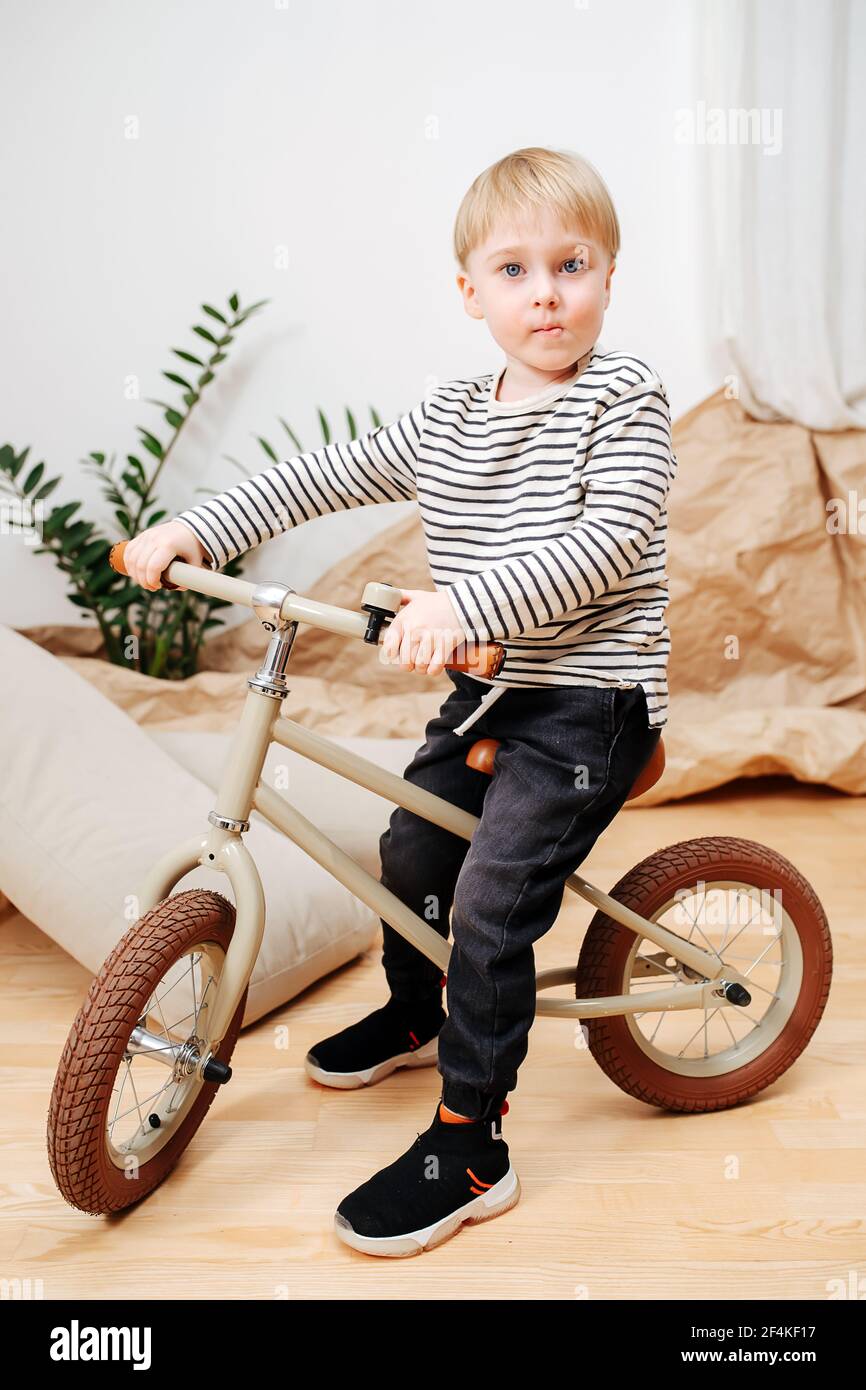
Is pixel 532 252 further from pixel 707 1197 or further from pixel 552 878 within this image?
pixel 707 1197

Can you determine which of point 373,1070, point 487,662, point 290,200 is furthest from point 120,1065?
point 290,200

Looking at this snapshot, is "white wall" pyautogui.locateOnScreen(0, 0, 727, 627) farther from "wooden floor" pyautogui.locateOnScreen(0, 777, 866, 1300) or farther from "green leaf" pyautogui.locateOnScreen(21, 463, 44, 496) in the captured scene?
"wooden floor" pyautogui.locateOnScreen(0, 777, 866, 1300)

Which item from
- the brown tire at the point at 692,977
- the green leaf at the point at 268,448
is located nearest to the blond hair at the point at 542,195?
the brown tire at the point at 692,977

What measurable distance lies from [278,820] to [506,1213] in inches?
17.9

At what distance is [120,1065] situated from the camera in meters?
1.10

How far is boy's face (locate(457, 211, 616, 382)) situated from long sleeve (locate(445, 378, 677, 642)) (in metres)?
0.08

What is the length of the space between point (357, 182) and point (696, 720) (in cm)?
141

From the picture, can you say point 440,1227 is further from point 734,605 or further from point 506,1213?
point 734,605

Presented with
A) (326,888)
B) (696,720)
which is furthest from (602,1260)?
(696,720)

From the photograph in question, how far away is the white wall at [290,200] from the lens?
2600 mm

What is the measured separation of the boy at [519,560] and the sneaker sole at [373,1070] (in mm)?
204

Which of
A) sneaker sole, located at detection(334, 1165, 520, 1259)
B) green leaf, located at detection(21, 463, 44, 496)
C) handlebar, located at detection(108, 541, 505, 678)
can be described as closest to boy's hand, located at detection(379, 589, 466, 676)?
handlebar, located at detection(108, 541, 505, 678)

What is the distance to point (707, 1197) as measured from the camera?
1.21 m

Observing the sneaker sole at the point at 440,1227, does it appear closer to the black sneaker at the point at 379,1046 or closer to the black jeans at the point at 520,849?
the black jeans at the point at 520,849
